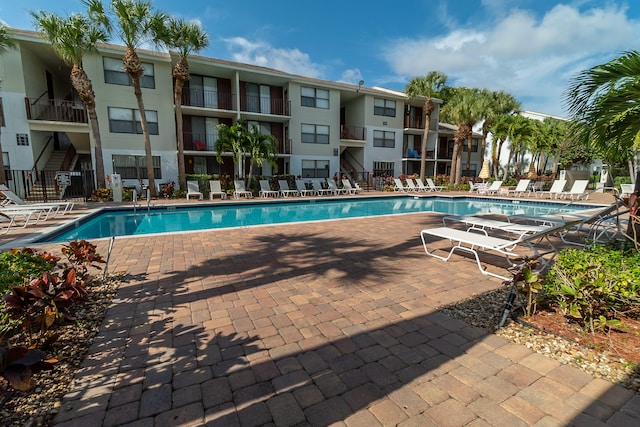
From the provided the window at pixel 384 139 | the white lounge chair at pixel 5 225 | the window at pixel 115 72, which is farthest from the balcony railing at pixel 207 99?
the white lounge chair at pixel 5 225

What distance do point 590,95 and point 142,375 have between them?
572 centimetres

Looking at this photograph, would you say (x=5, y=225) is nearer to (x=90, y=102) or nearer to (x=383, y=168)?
(x=90, y=102)

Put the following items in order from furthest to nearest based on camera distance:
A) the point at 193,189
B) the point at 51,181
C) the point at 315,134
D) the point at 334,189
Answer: the point at 315,134
the point at 334,189
the point at 193,189
the point at 51,181

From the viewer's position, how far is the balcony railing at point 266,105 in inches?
821

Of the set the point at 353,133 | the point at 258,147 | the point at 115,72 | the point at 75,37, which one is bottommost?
the point at 258,147

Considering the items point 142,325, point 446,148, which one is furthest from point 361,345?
point 446,148

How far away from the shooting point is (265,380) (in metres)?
2.20

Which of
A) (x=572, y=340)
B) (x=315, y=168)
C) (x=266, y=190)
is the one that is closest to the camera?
(x=572, y=340)

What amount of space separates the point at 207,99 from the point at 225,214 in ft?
34.7

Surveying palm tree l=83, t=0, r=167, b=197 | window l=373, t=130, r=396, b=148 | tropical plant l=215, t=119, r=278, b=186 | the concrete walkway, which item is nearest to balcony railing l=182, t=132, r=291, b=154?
tropical plant l=215, t=119, r=278, b=186

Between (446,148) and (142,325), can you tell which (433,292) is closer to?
(142,325)

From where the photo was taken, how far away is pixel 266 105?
21328 mm

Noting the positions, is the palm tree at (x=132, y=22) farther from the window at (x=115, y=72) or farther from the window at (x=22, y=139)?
the window at (x=22, y=139)

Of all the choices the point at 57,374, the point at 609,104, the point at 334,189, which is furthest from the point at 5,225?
the point at 334,189
